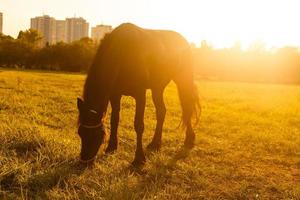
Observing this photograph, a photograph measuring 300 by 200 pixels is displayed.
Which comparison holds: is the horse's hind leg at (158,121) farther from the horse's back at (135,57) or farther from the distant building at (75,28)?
the distant building at (75,28)

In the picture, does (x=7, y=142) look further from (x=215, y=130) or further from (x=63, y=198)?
(x=215, y=130)

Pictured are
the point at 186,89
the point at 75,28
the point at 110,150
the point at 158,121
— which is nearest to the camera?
the point at 110,150

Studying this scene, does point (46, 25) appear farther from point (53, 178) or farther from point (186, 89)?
point (53, 178)

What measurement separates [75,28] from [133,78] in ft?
606

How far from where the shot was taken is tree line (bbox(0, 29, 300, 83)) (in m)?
65.6

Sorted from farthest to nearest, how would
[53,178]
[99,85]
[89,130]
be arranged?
1. [99,85]
2. [89,130]
3. [53,178]

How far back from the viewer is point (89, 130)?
6117 millimetres

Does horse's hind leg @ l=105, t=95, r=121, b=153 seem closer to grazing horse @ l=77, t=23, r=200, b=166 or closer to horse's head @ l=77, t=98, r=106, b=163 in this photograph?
grazing horse @ l=77, t=23, r=200, b=166

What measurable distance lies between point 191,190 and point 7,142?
328 cm

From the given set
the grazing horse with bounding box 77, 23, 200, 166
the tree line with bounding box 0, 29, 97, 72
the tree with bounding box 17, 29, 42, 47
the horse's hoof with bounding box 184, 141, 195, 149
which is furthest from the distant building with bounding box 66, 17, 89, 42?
the horse's hoof with bounding box 184, 141, 195, 149

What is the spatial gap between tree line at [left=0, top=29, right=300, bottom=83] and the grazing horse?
183 feet

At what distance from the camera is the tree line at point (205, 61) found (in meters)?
65.6

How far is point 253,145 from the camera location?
9508 mm

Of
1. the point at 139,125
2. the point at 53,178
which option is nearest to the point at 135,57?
the point at 139,125
